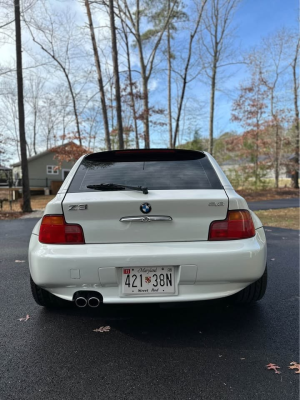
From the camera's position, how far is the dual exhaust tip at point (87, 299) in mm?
2070

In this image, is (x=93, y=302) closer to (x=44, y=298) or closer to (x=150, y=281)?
(x=150, y=281)

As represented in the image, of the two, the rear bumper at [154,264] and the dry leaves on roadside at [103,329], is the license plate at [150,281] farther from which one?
the dry leaves on roadside at [103,329]

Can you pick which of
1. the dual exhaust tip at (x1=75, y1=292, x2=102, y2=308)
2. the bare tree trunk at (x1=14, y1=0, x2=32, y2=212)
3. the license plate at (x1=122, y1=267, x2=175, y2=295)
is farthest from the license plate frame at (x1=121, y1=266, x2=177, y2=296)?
the bare tree trunk at (x1=14, y1=0, x2=32, y2=212)

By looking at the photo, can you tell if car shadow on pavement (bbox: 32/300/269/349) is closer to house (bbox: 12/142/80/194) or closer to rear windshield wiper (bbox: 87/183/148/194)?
rear windshield wiper (bbox: 87/183/148/194)

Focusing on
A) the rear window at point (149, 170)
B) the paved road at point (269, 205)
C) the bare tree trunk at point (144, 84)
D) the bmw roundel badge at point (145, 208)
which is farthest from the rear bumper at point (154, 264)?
the bare tree trunk at point (144, 84)

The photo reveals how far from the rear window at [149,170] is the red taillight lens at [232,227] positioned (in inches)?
11.2

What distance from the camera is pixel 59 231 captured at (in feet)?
7.09

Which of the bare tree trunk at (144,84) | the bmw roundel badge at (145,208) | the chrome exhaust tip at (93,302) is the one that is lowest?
the chrome exhaust tip at (93,302)

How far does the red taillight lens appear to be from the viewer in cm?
214

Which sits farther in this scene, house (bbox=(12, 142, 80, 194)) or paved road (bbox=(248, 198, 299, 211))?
house (bbox=(12, 142, 80, 194))

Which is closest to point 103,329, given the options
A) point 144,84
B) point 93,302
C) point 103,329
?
point 103,329

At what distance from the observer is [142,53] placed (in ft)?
59.4

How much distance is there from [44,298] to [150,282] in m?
1.11

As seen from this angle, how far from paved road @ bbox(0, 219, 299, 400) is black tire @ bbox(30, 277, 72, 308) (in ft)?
0.35
